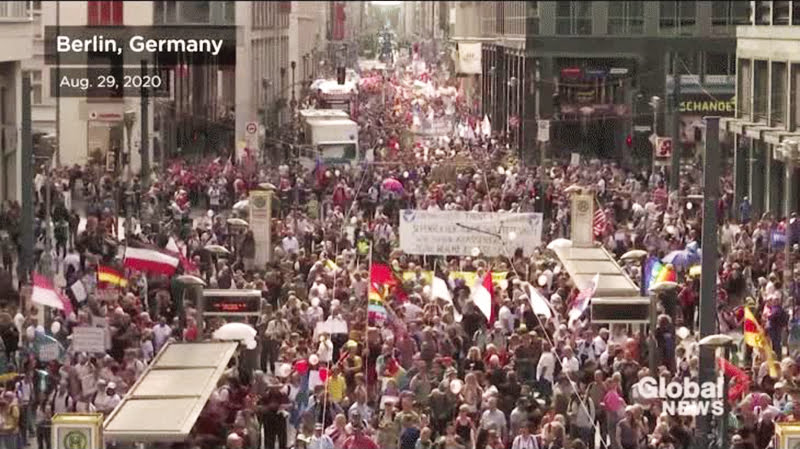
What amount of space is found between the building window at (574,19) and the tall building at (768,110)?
1017cm

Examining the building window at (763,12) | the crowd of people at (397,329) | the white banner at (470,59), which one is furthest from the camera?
the white banner at (470,59)

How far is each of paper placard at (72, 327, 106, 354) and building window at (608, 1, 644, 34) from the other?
131 feet

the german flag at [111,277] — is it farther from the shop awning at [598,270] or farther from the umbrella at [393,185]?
the umbrella at [393,185]

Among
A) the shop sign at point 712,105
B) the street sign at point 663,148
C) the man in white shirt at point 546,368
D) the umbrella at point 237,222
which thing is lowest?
the man in white shirt at point 546,368

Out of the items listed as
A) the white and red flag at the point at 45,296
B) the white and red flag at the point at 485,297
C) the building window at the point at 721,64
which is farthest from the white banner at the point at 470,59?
the white and red flag at the point at 45,296

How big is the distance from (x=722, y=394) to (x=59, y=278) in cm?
1938

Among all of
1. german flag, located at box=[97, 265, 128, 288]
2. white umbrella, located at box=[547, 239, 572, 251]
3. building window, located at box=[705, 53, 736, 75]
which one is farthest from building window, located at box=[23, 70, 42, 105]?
german flag, located at box=[97, 265, 128, 288]

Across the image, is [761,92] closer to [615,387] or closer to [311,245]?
[311,245]

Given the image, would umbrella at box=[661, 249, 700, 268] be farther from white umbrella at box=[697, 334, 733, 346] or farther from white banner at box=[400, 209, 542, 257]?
white umbrella at box=[697, 334, 733, 346]

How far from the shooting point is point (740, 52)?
54438mm

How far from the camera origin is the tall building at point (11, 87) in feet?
170

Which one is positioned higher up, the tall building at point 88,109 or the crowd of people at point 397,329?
the tall building at point 88,109

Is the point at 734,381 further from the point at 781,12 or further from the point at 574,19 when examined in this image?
the point at 574,19

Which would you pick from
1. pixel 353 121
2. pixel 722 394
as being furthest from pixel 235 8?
pixel 722 394
